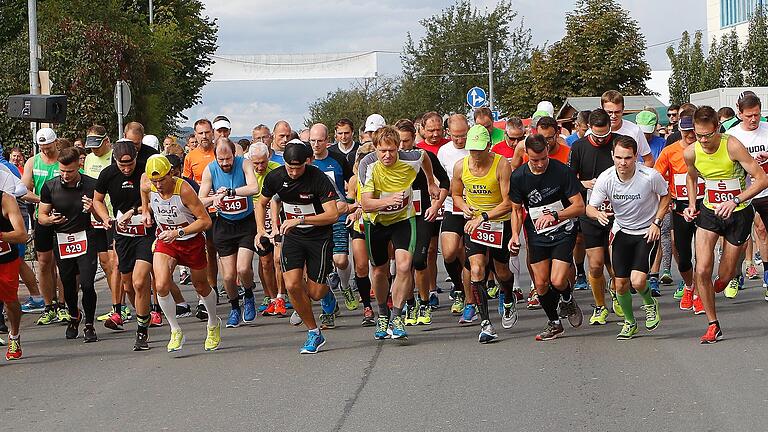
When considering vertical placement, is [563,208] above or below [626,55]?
below

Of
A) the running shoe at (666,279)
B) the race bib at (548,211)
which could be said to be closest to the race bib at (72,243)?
the race bib at (548,211)

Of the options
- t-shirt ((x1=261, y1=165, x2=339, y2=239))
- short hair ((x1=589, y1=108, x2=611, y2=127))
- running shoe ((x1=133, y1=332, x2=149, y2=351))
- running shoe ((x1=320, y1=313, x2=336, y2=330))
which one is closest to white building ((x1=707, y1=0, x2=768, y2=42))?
short hair ((x1=589, y1=108, x2=611, y2=127))

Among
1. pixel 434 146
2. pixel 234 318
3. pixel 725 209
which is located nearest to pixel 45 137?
pixel 234 318

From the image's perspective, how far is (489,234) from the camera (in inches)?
439

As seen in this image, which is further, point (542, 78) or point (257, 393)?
point (542, 78)

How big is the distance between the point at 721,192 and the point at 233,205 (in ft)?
15.8

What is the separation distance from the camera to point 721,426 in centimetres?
724

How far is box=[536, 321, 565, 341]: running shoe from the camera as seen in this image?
10875mm

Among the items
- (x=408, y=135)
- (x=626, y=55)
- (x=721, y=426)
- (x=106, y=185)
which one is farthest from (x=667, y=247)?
(x=626, y=55)

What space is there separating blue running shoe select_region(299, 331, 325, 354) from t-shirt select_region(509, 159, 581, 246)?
2.08 meters

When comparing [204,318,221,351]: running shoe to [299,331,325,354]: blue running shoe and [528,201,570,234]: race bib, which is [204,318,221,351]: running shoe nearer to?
[299,331,325,354]: blue running shoe

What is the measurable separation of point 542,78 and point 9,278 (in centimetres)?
4604

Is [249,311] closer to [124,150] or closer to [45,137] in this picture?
[124,150]

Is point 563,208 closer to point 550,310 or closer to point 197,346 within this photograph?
point 550,310
